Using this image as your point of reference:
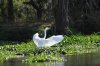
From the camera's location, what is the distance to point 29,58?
2264 centimetres

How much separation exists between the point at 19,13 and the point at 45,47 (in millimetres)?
31880

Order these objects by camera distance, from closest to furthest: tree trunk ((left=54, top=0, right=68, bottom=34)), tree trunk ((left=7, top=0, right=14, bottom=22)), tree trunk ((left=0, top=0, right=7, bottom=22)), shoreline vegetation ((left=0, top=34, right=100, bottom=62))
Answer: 1. shoreline vegetation ((left=0, top=34, right=100, bottom=62))
2. tree trunk ((left=54, top=0, right=68, bottom=34))
3. tree trunk ((left=7, top=0, right=14, bottom=22))
4. tree trunk ((left=0, top=0, right=7, bottom=22))

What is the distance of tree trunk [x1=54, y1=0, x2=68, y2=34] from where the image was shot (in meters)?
39.5

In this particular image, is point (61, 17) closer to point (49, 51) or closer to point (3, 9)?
point (49, 51)

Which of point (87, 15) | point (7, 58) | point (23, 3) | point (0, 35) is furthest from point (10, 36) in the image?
point (23, 3)

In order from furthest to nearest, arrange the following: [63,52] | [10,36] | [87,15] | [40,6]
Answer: [40,6] < [87,15] < [10,36] < [63,52]

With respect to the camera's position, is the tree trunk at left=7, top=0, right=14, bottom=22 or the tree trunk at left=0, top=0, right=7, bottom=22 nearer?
the tree trunk at left=7, top=0, right=14, bottom=22

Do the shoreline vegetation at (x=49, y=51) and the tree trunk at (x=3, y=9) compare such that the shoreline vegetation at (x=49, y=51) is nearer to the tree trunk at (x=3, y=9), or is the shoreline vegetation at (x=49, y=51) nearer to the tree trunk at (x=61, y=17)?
the tree trunk at (x=61, y=17)

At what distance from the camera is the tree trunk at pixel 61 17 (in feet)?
129

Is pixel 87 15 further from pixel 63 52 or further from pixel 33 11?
pixel 63 52

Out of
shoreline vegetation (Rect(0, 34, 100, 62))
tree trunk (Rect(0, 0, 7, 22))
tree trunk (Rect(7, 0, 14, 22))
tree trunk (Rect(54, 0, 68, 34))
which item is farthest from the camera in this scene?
tree trunk (Rect(0, 0, 7, 22))

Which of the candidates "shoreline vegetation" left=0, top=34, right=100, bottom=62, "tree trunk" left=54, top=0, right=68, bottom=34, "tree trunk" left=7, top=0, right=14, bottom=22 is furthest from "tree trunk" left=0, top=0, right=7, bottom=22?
"shoreline vegetation" left=0, top=34, right=100, bottom=62

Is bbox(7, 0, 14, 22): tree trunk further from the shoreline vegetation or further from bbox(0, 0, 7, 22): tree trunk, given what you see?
the shoreline vegetation

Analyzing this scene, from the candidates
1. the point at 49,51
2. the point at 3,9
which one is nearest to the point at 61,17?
the point at 49,51
